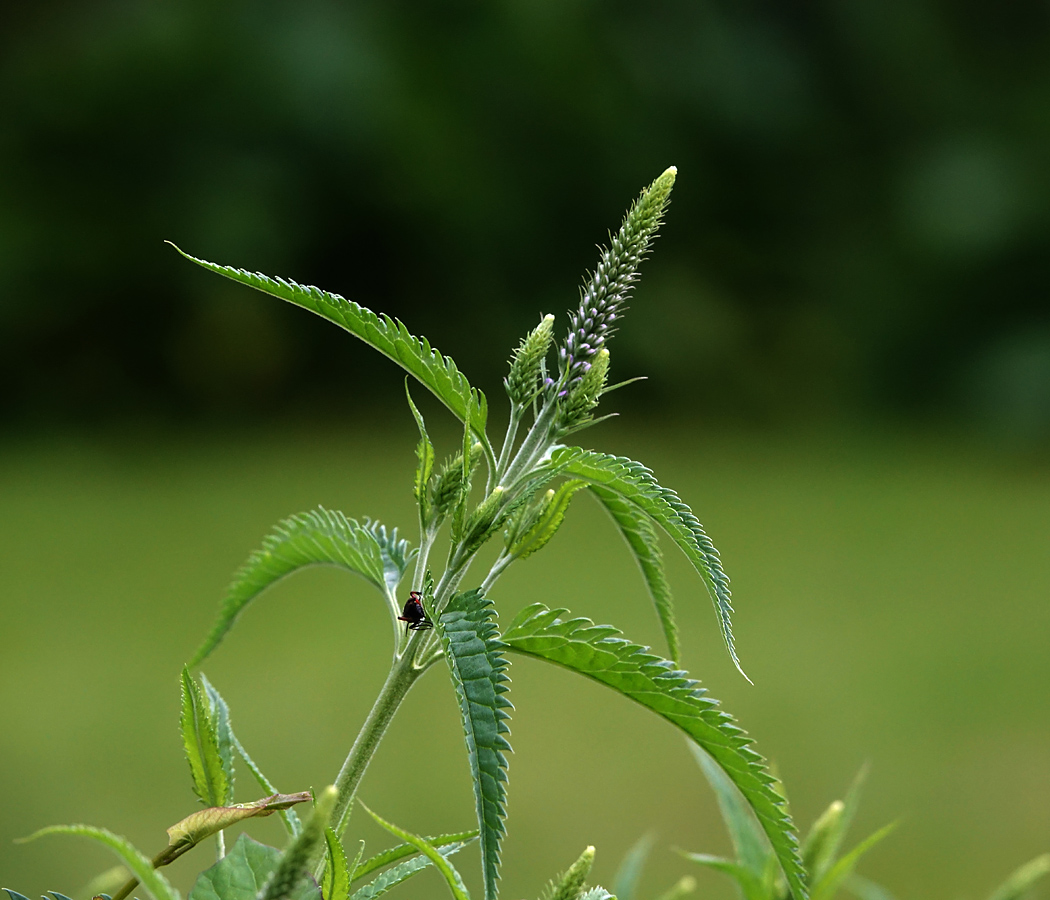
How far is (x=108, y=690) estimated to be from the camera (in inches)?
102

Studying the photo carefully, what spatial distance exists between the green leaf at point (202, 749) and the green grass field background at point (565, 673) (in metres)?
1.67

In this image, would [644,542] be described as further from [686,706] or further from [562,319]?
[562,319]

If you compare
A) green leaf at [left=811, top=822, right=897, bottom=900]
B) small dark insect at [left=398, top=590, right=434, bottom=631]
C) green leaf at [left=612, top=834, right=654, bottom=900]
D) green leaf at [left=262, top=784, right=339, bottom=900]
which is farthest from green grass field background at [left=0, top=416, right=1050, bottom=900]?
green leaf at [left=262, top=784, right=339, bottom=900]

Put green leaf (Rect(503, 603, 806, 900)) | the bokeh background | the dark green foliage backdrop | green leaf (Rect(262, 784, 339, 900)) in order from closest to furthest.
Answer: green leaf (Rect(262, 784, 339, 900)), green leaf (Rect(503, 603, 806, 900)), the bokeh background, the dark green foliage backdrop

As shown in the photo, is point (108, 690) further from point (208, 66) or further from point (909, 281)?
point (909, 281)

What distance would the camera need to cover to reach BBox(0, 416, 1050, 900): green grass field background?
2232mm

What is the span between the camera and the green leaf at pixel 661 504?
339mm

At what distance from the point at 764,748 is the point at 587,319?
7.31 feet

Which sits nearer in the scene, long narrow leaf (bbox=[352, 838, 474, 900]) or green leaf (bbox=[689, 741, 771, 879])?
long narrow leaf (bbox=[352, 838, 474, 900])

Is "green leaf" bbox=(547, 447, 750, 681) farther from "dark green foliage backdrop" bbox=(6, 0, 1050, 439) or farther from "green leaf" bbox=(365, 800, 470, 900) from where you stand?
"dark green foliage backdrop" bbox=(6, 0, 1050, 439)

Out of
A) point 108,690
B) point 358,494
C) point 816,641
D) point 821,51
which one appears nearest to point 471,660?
point 108,690

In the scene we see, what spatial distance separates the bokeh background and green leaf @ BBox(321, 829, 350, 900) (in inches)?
83.2

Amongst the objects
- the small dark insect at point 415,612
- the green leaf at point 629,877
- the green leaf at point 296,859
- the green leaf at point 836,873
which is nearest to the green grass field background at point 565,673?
the green leaf at point 629,877

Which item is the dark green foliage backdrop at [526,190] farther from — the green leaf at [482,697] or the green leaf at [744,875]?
the green leaf at [482,697]
